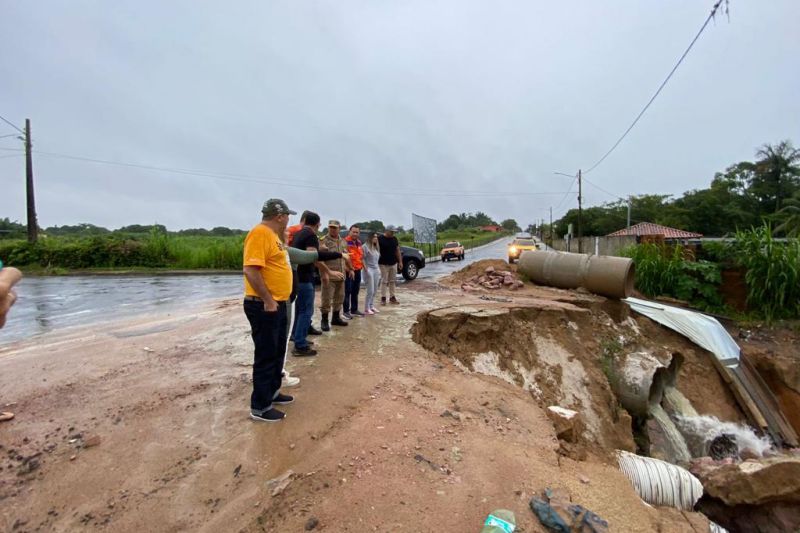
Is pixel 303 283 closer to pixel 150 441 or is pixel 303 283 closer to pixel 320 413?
pixel 320 413

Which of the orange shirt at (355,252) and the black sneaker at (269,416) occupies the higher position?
the orange shirt at (355,252)

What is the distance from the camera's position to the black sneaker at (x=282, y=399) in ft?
11.2

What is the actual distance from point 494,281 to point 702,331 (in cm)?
433

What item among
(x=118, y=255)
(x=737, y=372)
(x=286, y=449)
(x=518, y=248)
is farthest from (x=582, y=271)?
(x=118, y=255)

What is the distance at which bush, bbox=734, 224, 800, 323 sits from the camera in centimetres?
842

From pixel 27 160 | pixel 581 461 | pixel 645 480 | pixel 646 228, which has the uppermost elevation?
pixel 27 160

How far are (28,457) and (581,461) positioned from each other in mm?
4050

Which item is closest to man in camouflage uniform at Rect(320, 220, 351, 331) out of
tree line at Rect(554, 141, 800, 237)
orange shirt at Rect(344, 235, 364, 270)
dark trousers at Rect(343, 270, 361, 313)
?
orange shirt at Rect(344, 235, 364, 270)

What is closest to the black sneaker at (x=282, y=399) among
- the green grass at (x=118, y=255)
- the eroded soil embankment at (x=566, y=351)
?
the eroded soil embankment at (x=566, y=351)

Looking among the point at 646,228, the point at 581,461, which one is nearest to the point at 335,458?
the point at 581,461

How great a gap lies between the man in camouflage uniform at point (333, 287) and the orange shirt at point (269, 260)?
2218mm

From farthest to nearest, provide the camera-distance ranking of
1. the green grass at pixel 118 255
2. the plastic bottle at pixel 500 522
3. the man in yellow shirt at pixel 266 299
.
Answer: the green grass at pixel 118 255 → the man in yellow shirt at pixel 266 299 → the plastic bottle at pixel 500 522

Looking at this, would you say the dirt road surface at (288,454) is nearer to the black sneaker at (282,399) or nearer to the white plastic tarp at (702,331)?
the black sneaker at (282,399)

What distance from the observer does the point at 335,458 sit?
104 inches
